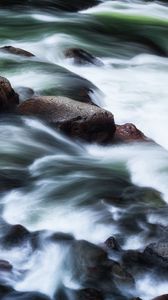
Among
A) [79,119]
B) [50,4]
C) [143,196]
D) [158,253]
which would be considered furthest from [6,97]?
[50,4]

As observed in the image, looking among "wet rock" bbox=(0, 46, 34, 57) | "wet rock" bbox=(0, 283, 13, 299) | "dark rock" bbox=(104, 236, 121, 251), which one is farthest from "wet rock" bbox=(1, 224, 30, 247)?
"wet rock" bbox=(0, 46, 34, 57)

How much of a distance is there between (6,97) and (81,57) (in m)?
3.68

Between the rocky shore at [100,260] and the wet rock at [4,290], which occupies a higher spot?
the rocky shore at [100,260]

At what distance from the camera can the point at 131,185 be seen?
7.12 m

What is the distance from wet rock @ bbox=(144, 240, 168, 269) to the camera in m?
5.40

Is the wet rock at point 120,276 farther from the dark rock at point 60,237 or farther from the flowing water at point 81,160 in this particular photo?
the dark rock at point 60,237

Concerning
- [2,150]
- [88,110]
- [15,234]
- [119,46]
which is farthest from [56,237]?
[119,46]

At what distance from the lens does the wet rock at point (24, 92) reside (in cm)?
965

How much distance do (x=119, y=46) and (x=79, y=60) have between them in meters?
2.12

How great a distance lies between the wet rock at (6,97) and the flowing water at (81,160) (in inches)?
11.4

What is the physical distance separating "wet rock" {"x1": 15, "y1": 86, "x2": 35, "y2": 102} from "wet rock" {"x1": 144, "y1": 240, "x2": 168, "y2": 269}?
4.41m

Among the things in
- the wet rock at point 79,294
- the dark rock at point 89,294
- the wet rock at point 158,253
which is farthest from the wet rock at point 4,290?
the wet rock at point 158,253

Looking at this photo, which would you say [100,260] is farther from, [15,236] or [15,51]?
[15,51]

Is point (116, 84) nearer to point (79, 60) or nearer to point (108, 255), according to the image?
point (79, 60)
